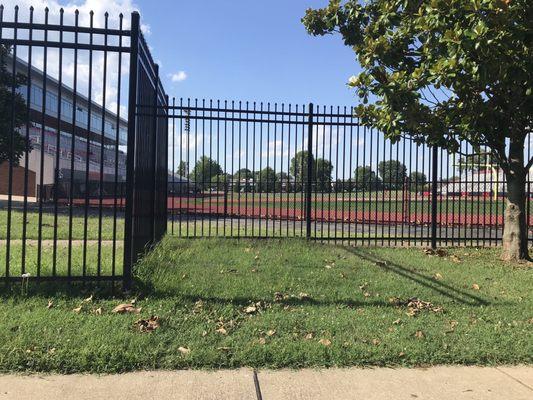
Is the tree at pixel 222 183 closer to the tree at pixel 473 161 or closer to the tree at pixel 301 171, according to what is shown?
the tree at pixel 301 171

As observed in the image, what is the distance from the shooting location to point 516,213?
8562mm

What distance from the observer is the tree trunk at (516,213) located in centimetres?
845

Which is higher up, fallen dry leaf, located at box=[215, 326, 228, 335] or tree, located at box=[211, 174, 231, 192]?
tree, located at box=[211, 174, 231, 192]

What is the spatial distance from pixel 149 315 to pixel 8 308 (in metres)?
1.41

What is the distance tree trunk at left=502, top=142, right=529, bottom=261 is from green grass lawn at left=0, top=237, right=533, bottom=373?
88cm

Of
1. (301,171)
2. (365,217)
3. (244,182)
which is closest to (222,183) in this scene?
(244,182)

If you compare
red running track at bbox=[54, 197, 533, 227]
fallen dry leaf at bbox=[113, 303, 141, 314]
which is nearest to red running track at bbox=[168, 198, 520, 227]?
red running track at bbox=[54, 197, 533, 227]

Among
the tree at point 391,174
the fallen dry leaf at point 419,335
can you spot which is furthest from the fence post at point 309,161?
the fallen dry leaf at point 419,335

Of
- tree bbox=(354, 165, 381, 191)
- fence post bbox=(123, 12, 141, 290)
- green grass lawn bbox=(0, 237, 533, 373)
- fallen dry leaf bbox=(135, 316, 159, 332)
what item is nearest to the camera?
green grass lawn bbox=(0, 237, 533, 373)

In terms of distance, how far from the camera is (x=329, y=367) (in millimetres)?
4047

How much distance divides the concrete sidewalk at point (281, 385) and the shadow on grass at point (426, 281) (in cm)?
189

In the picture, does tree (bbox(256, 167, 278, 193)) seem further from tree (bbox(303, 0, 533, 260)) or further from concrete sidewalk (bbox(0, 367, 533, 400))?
concrete sidewalk (bbox(0, 367, 533, 400))

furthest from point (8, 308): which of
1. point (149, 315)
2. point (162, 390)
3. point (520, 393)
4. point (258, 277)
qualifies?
point (520, 393)

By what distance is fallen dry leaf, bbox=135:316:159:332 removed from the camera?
4535 mm
